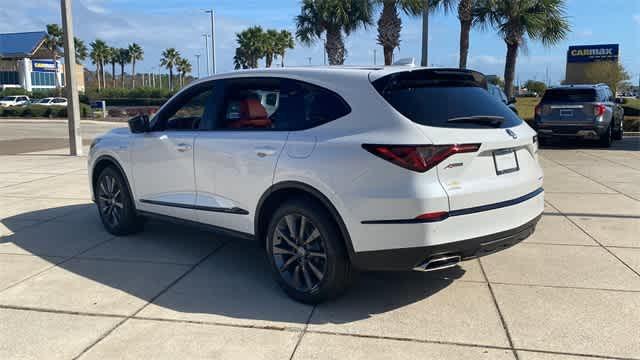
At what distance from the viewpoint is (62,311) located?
428cm

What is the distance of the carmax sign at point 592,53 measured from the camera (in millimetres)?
50781

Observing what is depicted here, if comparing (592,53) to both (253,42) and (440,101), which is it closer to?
(253,42)

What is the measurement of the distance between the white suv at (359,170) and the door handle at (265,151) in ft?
0.04

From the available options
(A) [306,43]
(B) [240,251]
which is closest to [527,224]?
(B) [240,251]

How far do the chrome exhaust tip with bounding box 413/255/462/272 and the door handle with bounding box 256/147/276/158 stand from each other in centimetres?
141

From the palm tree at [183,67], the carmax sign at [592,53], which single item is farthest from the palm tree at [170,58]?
the carmax sign at [592,53]

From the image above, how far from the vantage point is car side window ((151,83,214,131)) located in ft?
17.6

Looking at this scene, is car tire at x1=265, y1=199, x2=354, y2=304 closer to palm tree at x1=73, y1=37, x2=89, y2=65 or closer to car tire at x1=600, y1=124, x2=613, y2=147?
car tire at x1=600, y1=124, x2=613, y2=147

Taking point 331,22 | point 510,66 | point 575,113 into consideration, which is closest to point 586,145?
point 575,113

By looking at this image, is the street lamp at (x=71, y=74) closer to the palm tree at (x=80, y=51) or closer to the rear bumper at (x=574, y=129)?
the rear bumper at (x=574, y=129)

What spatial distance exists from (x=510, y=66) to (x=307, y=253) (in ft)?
74.7

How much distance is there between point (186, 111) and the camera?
18.4 feet

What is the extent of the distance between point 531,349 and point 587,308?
35.8 inches

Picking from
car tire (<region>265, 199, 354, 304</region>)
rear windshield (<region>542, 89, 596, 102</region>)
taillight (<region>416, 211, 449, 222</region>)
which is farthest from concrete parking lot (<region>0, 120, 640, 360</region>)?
rear windshield (<region>542, 89, 596, 102</region>)
